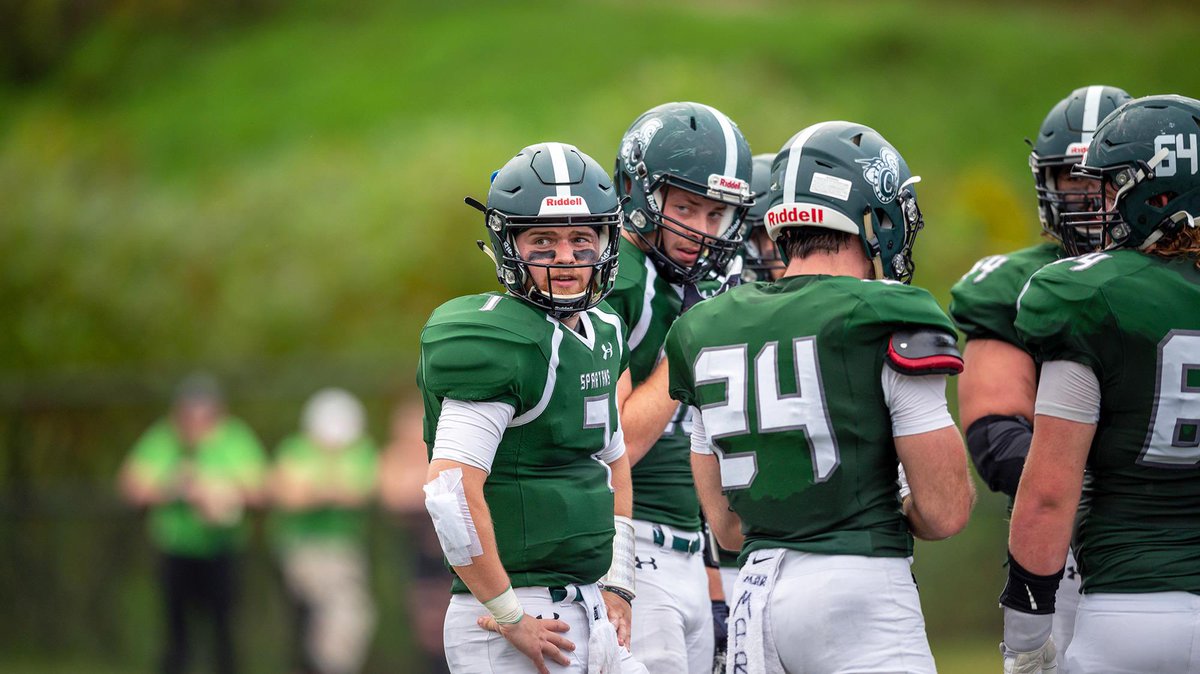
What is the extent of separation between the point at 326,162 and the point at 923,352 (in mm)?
14898

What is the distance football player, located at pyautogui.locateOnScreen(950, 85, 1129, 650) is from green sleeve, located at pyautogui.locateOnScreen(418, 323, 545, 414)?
1.73 meters

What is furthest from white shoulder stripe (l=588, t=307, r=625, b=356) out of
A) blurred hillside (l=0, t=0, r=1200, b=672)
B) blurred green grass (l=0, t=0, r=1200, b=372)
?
blurred green grass (l=0, t=0, r=1200, b=372)

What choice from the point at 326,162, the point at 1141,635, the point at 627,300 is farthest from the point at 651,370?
the point at 326,162

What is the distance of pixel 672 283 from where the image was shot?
16.4 feet

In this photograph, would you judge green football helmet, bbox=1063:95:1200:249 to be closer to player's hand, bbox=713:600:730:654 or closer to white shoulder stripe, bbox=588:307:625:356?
white shoulder stripe, bbox=588:307:625:356

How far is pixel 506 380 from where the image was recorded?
3.73m

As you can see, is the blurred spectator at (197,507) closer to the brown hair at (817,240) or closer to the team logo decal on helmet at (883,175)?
the brown hair at (817,240)

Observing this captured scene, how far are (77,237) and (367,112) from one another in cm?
587

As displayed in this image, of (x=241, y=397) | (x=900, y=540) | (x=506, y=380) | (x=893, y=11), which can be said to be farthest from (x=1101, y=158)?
(x=893, y=11)

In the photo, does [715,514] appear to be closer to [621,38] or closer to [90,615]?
[90,615]

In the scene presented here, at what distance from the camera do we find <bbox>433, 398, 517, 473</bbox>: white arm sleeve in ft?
12.1

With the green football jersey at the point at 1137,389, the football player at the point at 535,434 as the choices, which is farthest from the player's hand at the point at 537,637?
the green football jersey at the point at 1137,389

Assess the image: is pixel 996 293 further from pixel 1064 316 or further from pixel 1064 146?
pixel 1064 316

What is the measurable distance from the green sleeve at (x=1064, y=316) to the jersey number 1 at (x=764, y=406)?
0.65 metres
